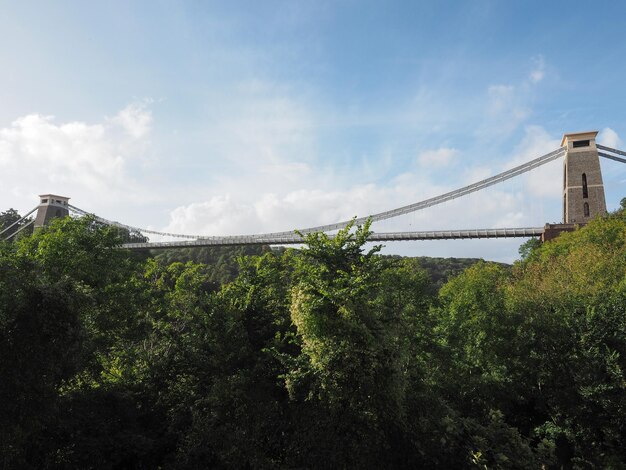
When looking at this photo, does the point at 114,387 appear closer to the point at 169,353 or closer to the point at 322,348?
the point at 169,353

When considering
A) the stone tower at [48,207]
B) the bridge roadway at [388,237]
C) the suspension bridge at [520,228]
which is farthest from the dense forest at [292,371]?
the stone tower at [48,207]

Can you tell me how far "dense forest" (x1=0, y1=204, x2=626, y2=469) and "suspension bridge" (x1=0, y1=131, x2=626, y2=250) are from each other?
1551cm

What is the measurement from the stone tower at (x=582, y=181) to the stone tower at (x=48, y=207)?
6708cm

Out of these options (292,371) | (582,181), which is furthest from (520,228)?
(292,371)

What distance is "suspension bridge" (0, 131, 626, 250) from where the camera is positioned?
42469 mm

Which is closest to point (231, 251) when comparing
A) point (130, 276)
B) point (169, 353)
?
point (130, 276)

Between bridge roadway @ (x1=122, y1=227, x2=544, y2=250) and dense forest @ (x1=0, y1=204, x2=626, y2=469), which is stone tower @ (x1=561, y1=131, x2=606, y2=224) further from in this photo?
dense forest @ (x1=0, y1=204, x2=626, y2=469)

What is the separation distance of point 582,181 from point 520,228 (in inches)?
337

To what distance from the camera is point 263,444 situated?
38.8 ft

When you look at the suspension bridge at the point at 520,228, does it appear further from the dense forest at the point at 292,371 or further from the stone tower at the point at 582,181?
the dense forest at the point at 292,371

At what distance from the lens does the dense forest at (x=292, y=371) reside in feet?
34.6

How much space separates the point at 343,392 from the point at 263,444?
10.2 ft

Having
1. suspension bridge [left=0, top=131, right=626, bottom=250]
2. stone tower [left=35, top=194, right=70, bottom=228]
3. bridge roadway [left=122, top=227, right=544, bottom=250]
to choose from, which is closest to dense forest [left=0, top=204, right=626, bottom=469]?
suspension bridge [left=0, top=131, right=626, bottom=250]

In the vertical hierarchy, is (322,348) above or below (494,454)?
above
